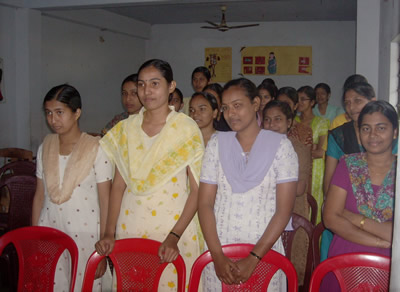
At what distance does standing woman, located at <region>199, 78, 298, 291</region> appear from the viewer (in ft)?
6.06

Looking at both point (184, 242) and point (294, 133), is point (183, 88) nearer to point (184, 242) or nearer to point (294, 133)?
point (294, 133)

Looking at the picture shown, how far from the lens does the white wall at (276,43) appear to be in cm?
820

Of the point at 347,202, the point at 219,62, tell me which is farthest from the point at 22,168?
the point at 219,62

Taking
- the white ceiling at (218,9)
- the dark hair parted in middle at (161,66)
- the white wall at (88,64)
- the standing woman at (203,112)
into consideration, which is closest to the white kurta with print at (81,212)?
the dark hair parted in middle at (161,66)

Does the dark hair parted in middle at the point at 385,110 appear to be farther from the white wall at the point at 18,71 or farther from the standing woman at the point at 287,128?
the white wall at the point at 18,71

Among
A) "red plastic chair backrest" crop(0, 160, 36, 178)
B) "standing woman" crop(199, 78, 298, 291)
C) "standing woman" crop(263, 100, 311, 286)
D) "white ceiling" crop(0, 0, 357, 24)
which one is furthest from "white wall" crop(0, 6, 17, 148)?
"standing woman" crop(199, 78, 298, 291)

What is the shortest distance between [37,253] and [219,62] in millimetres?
7316

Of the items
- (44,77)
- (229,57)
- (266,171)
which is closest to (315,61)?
(229,57)

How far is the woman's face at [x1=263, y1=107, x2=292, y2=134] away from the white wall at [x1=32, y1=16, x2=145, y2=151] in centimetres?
409

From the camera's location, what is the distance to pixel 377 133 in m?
1.99

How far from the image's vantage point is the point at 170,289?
2012 mm

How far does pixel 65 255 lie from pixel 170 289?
558 millimetres

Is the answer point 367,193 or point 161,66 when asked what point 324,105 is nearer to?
point 367,193

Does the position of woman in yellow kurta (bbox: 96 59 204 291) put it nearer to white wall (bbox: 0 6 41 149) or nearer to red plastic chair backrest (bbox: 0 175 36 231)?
red plastic chair backrest (bbox: 0 175 36 231)
